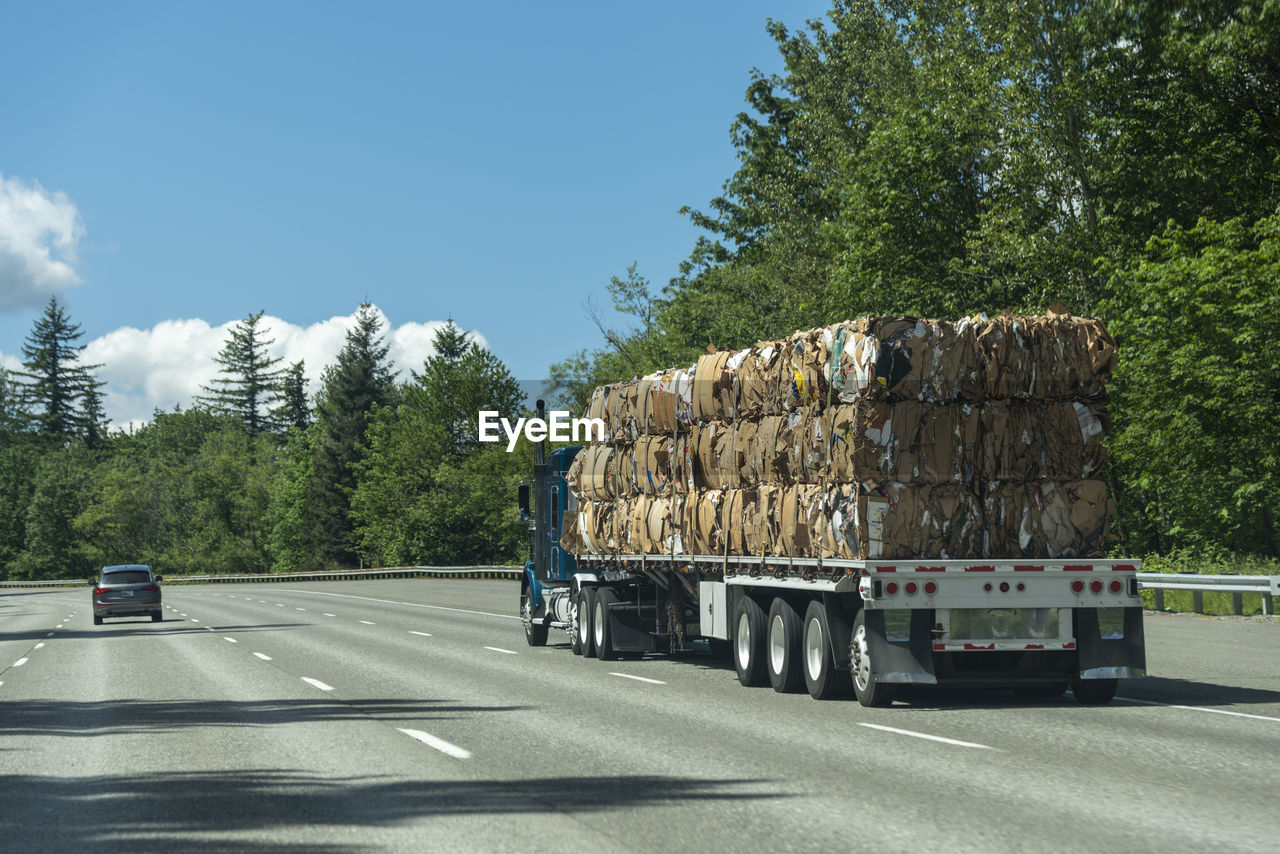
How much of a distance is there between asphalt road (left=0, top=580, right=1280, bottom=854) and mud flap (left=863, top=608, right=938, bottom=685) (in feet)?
1.13

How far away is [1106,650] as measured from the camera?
1319cm

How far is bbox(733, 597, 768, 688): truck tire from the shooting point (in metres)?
15.4

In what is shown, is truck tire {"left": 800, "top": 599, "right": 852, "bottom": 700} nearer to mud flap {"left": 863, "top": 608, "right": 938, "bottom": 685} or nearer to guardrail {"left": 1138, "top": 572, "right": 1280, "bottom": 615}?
mud flap {"left": 863, "top": 608, "right": 938, "bottom": 685}

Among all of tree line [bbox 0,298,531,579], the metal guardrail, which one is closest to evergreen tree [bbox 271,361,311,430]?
tree line [bbox 0,298,531,579]

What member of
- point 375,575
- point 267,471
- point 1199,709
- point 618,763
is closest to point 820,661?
point 1199,709

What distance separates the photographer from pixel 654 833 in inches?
288

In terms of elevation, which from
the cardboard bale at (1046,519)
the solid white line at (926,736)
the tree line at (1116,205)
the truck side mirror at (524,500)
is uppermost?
the tree line at (1116,205)

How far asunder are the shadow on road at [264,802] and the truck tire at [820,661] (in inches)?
193

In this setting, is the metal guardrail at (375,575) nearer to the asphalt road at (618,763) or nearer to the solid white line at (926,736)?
the asphalt road at (618,763)

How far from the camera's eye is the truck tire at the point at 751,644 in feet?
50.6

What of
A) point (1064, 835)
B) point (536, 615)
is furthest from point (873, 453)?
point (536, 615)

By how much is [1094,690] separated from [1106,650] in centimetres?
43

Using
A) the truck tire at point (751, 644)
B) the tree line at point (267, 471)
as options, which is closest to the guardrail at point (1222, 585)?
the truck tire at point (751, 644)

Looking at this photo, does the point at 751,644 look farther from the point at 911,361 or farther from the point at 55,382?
the point at 55,382
